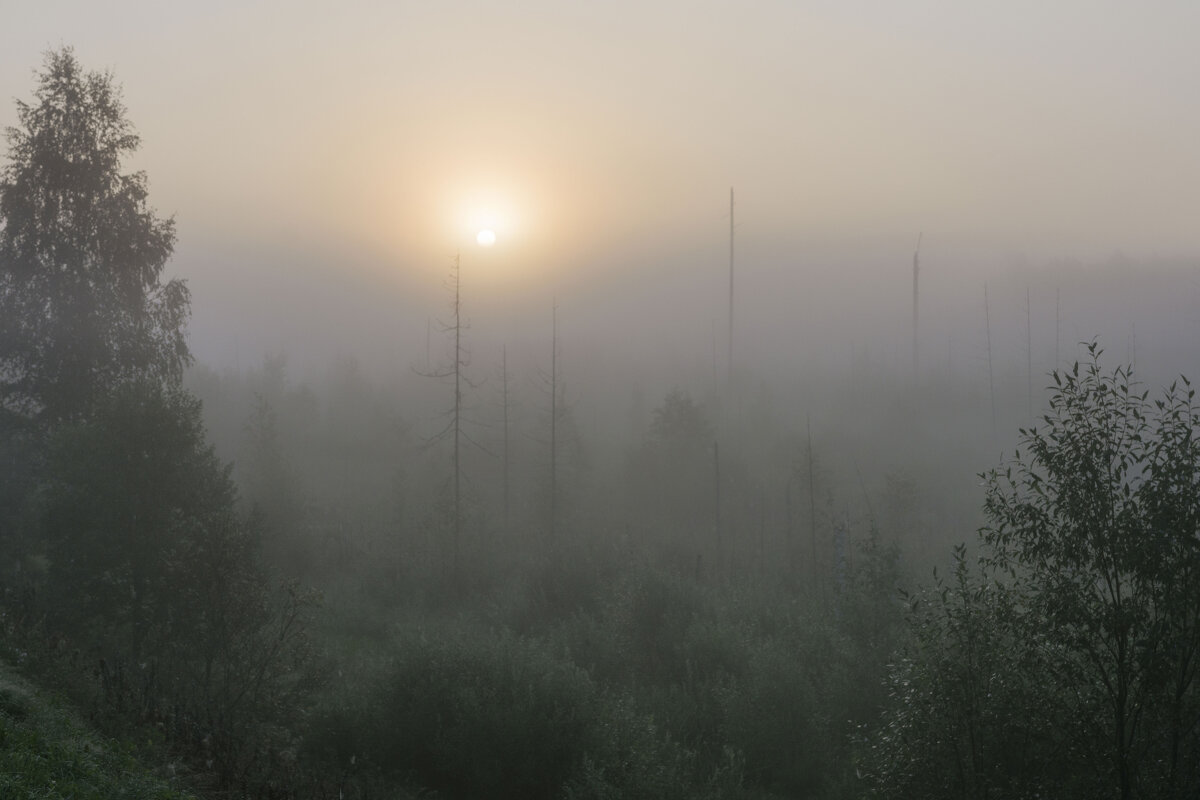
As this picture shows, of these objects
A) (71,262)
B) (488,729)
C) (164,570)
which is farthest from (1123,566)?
(71,262)

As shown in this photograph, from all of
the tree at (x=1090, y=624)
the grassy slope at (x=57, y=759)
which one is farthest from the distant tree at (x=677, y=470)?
the grassy slope at (x=57, y=759)

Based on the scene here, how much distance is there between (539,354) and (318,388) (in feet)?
122

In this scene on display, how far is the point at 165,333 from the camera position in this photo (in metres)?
27.5

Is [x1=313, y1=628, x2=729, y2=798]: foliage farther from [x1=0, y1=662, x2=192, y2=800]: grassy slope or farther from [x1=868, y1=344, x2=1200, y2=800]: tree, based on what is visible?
[x1=0, y1=662, x2=192, y2=800]: grassy slope

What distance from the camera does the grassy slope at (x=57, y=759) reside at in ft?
33.2

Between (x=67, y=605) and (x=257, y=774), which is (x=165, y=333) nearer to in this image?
(x=67, y=605)

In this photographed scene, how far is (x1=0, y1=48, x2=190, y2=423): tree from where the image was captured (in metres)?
24.9

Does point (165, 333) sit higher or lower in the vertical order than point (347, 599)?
higher

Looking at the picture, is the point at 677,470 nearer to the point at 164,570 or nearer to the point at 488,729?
the point at 488,729

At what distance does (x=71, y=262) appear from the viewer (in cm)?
2570

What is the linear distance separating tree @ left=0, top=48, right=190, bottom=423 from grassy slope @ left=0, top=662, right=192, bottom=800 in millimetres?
13639

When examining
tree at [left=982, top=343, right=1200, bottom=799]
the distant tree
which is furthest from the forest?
the distant tree

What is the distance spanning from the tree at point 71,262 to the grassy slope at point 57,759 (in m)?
13.6

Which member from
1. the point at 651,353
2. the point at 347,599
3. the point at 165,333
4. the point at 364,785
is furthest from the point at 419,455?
the point at 651,353
